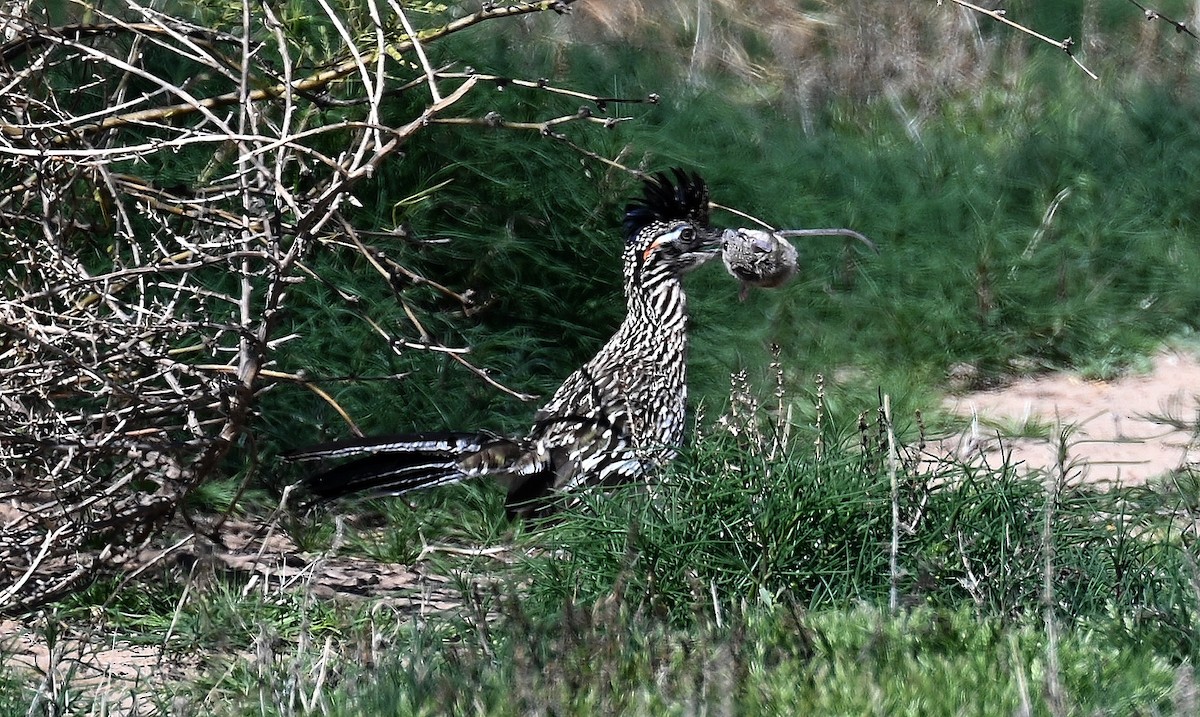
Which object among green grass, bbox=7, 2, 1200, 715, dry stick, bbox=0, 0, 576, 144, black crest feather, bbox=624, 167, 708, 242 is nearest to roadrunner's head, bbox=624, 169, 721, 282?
black crest feather, bbox=624, 167, 708, 242

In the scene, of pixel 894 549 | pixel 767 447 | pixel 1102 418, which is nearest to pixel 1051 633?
pixel 894 549

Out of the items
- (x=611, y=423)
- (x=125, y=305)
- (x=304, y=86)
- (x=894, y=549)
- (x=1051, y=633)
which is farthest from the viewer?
(x=611, y=423)

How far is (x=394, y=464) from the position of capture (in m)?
4.94

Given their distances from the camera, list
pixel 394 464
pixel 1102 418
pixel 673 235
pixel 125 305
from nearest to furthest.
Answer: pixel 125 305 < pixel 394 464 < pixel 673 235 < pixel 1102 418

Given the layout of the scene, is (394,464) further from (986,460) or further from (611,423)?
(986,460)

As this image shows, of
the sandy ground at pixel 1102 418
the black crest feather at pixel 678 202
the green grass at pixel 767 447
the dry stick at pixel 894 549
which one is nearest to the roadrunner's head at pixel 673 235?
the black crest feather at pixel 678 202

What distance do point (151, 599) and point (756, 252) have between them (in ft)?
7.31

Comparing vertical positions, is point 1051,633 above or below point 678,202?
below

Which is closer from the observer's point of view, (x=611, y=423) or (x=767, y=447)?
(x=767, y=447)

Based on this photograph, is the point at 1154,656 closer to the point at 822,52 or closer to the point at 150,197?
the point at 150,197

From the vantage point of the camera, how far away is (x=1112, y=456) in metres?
6.16

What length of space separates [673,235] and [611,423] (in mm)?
666

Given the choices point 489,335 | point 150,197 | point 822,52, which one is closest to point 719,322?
point 489,335

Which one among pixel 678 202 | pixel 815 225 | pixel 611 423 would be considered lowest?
pixel 611 423
